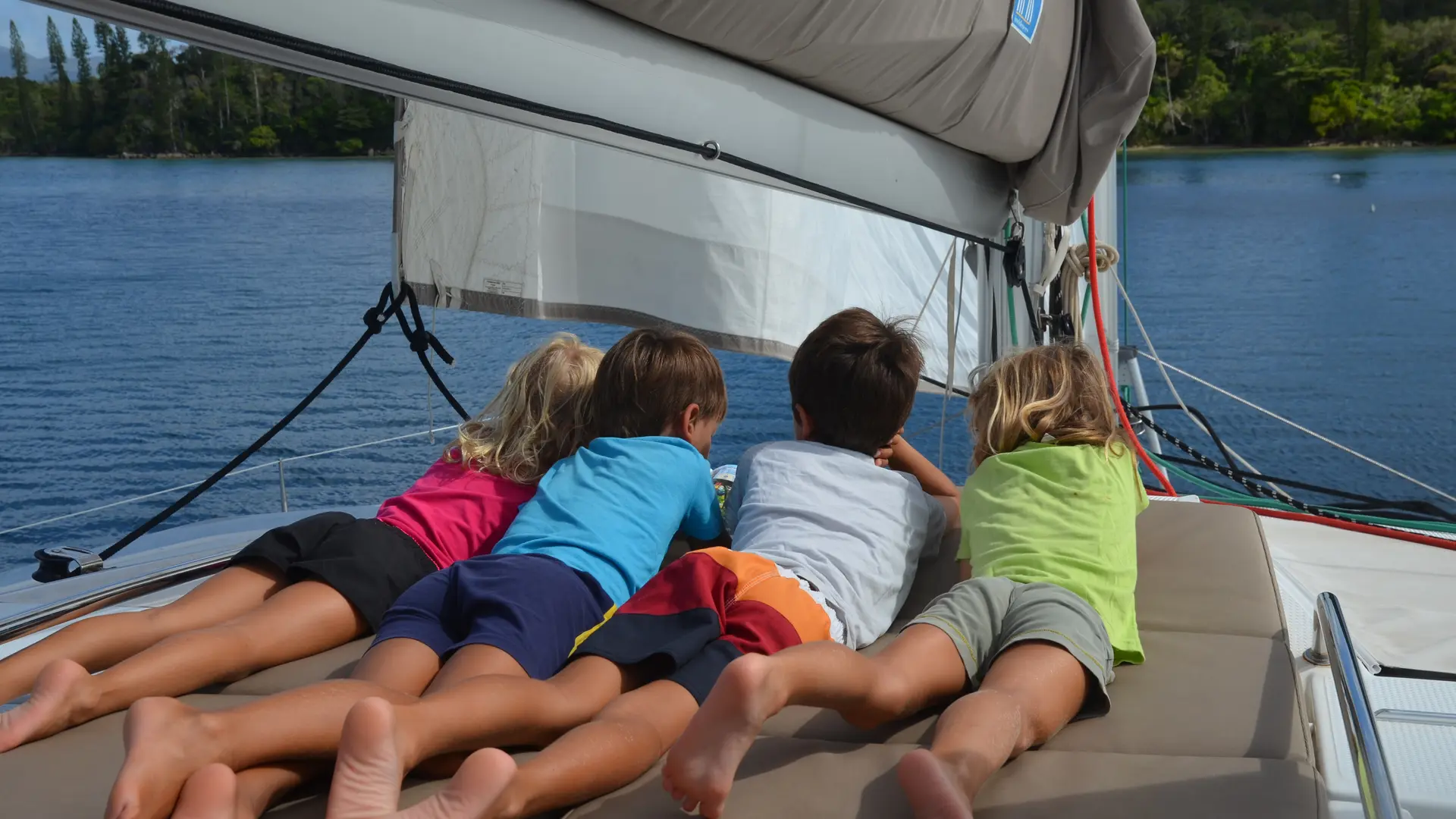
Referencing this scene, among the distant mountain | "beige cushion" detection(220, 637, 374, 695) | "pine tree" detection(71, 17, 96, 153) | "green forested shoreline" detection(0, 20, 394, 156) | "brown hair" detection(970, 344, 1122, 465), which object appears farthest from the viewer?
"pine tree" detection(71, 17, 96, 153)

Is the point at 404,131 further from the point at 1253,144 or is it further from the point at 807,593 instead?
the point at 1253,144

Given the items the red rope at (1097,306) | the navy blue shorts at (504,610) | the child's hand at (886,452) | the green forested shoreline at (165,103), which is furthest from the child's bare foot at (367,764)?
the green forested shoreline at (165,103)

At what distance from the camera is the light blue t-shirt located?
1826mm

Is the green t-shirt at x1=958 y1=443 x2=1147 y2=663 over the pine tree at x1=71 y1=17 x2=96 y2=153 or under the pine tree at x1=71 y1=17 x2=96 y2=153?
under

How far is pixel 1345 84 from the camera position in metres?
39.2

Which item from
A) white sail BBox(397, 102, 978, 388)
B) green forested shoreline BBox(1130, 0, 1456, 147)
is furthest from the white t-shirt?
green forested shoreline BBox(1130, 0, 1456, 147)

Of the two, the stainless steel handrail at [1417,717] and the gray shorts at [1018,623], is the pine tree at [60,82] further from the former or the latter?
the stainless steel handrail at [1417,717]

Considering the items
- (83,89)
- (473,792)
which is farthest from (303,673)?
(83,89)

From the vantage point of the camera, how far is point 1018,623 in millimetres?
1612

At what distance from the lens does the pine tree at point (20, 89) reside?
17.8 m

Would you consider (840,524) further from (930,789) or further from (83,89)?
(83,89)

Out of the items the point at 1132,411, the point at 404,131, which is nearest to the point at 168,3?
the point at 404,131

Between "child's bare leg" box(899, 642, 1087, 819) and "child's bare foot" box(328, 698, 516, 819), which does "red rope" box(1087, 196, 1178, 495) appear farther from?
"child's bare foot" box(328, 698, 516, 819)

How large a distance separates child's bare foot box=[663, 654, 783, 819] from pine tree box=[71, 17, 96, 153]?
56.3 ft
